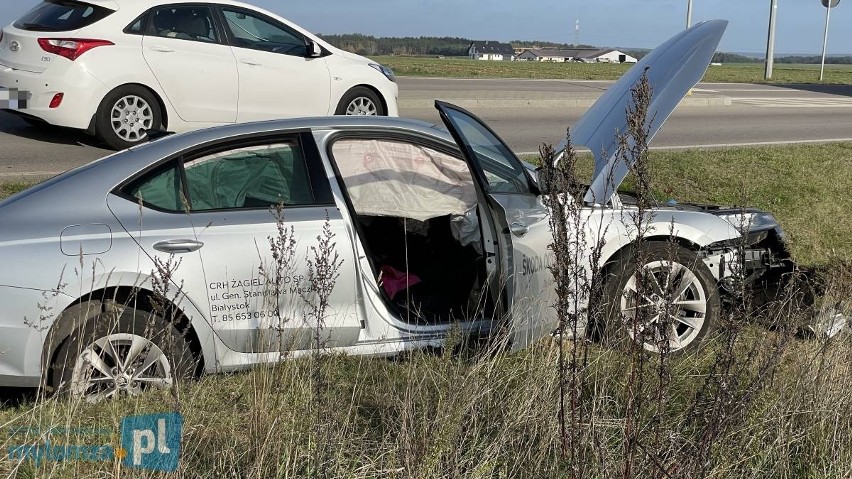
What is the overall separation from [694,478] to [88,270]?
2708 mm

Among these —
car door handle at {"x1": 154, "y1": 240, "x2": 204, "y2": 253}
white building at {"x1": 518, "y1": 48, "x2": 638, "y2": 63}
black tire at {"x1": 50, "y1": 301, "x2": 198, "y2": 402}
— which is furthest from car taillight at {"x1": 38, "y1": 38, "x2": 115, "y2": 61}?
white building at {"x1": 518, "y1": 48, "x2": 638, "y2": 63}

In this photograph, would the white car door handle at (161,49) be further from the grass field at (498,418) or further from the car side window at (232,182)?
the grass field at (498,418)

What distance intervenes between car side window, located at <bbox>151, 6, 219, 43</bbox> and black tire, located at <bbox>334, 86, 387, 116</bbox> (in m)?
1.82

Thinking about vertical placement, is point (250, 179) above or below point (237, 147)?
below

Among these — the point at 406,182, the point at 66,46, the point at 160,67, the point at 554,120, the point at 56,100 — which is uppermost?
the point at 66,46

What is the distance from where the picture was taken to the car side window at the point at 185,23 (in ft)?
35.4

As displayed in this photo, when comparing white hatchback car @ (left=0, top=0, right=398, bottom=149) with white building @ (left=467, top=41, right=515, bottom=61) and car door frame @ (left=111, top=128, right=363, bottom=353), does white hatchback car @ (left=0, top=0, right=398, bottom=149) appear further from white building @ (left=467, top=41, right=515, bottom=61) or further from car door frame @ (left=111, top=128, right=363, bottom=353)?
white building @ (left=467, top=41, right=515, bottom=61)

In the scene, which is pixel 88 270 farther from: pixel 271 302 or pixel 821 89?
pixel 821 89

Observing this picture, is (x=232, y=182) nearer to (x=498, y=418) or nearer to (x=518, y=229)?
(x=518, y=229)

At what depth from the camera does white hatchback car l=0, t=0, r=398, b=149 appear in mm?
10305

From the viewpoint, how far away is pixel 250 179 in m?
4.68

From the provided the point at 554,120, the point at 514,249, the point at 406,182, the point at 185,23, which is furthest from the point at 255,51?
the point at 514,249

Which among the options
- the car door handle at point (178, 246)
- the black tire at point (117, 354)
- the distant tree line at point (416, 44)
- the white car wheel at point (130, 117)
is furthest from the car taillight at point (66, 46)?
the distant tree line at point (416, 44)

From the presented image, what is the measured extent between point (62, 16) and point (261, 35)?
2288 mm
